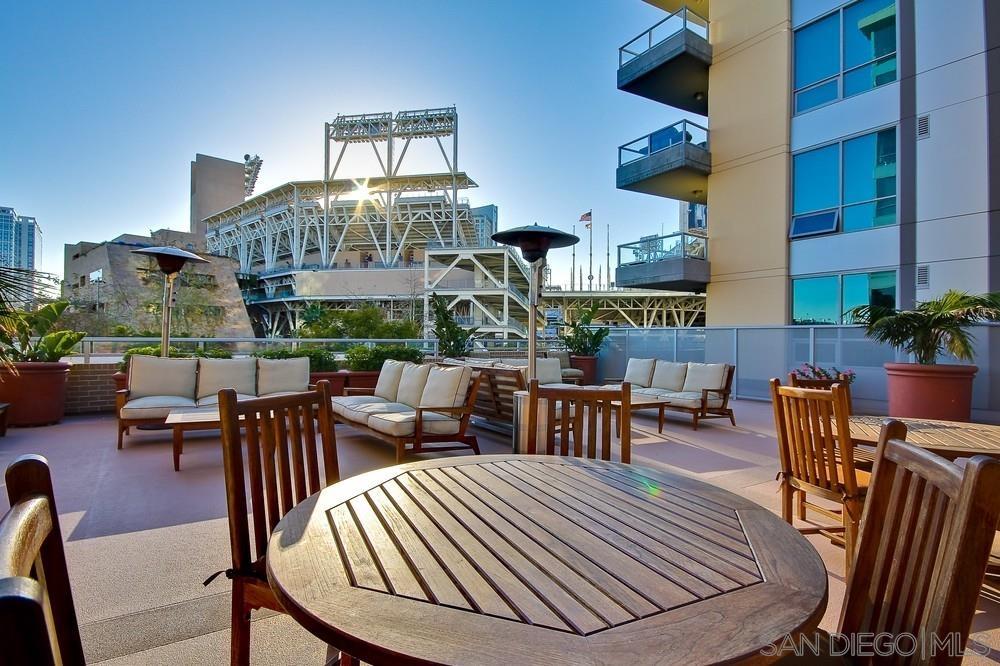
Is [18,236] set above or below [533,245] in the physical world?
above

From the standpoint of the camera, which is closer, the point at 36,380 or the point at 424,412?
the point at 424,412

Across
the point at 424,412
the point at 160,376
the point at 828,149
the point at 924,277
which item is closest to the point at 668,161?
the point at 828,149

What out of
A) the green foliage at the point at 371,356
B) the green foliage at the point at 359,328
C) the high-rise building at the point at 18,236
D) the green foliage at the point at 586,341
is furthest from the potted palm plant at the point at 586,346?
the high-rise building at the point at 18,236

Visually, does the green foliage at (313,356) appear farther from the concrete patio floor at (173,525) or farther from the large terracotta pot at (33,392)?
the large terracotta pot at (33,392)

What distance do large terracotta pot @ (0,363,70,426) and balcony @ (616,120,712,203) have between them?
37.8ft

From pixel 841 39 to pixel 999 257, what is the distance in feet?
16.5

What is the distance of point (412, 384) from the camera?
559 cm

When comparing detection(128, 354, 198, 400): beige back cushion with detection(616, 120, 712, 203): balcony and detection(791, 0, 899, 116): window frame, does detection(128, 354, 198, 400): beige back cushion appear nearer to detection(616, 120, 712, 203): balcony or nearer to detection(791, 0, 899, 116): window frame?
detection(616, 120, 712, 203): balcony

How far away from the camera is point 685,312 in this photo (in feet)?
85.9

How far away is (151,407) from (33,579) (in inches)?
229

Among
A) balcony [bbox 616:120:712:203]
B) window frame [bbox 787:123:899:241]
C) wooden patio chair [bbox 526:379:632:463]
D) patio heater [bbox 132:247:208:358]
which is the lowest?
wooden patio chair [bbox 526:379:632:463]

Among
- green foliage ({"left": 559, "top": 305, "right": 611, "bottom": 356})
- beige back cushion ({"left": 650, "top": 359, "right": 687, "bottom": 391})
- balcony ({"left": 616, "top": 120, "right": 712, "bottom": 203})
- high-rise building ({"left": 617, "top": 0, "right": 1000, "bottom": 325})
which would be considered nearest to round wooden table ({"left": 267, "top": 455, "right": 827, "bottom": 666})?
beige back cushion ({"left": 650, "top": 359, "right": 687, "bottom": 391})

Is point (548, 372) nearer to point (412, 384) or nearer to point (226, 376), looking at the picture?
point (412, 384)

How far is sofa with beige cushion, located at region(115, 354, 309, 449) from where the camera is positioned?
537cm
